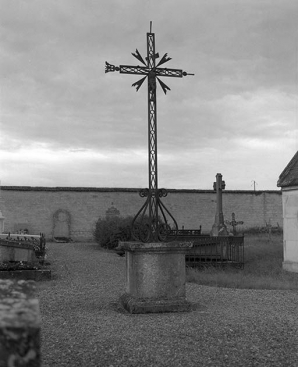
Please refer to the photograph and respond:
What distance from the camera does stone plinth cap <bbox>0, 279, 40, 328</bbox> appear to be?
4.33ft

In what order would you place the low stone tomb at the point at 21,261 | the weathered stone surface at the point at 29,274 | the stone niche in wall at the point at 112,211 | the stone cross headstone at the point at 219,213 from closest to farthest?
the weathered stone surface at the point at 29,274 < the low stone tomb at the point at 21,261 < the stone cross headstone at the point at 219,213 < the stone niche in wall at the point at 112,211

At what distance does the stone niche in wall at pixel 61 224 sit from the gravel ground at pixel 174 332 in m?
16.7

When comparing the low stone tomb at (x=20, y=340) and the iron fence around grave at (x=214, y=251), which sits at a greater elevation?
the low stone tomb at (x=20, y=340)

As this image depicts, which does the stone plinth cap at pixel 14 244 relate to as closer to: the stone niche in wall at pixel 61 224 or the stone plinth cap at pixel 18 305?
the stone plinth cap at pixel 18 305

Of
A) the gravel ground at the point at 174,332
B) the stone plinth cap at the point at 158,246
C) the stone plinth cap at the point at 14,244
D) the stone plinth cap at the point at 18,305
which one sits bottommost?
the gravel ground at the point at 174,332

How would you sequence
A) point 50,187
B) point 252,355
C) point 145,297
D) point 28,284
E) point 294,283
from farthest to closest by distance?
point 50,187 < point 294,283 < point 145,297 < point 252,355 < point 28,284

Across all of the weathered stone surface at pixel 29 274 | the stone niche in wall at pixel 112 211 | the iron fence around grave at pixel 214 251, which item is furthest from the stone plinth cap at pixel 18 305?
the stone niche in wall at pixel 112 211

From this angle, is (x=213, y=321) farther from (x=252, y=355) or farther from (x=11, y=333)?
(x=11, y=333)

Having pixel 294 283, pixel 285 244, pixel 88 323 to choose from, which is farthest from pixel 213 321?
pixel 285 244

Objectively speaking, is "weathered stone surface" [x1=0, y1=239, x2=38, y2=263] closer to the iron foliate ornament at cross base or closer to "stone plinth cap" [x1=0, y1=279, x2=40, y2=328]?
the iron foliate ornament at cross base

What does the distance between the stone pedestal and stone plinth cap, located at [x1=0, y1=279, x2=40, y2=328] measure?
4574mm

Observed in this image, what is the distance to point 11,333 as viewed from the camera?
130 cm

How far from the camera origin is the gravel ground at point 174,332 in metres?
4.18

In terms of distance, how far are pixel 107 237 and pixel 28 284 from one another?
59.1 feet
